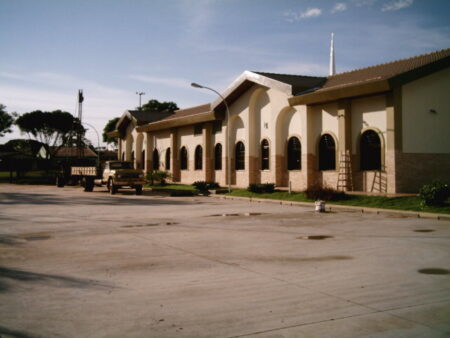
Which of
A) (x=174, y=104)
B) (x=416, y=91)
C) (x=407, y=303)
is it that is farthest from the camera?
(x=174, y=104)

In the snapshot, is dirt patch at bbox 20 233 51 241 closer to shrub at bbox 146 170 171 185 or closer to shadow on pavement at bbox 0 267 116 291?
shadow on pavement at bbox 0 267 116 291

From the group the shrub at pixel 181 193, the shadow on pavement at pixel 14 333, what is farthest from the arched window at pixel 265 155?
the shadow on pavement at pixel 14 333

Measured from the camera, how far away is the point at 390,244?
9.52m

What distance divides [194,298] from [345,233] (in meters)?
6.78

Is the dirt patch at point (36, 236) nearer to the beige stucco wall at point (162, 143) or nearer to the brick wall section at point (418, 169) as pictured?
the brick wall section at point (418, 169)

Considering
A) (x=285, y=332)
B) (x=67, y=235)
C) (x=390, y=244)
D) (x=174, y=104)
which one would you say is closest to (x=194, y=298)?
(x=285, y=332)

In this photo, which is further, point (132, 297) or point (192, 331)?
point (132, 297)

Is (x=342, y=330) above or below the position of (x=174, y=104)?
below

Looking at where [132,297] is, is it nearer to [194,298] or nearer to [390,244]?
[194,298]

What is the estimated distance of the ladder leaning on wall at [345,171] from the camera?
22.5m

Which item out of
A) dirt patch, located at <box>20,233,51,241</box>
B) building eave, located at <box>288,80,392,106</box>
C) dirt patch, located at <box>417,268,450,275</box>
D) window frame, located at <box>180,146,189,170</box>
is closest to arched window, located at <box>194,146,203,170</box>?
window frame, located at <box>180,146,189,170</box>

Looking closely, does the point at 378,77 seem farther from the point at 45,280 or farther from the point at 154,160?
the point at 154,160

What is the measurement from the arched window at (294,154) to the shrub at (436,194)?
34.1 feet

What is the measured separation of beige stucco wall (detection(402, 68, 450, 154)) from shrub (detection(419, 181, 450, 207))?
4.21m
